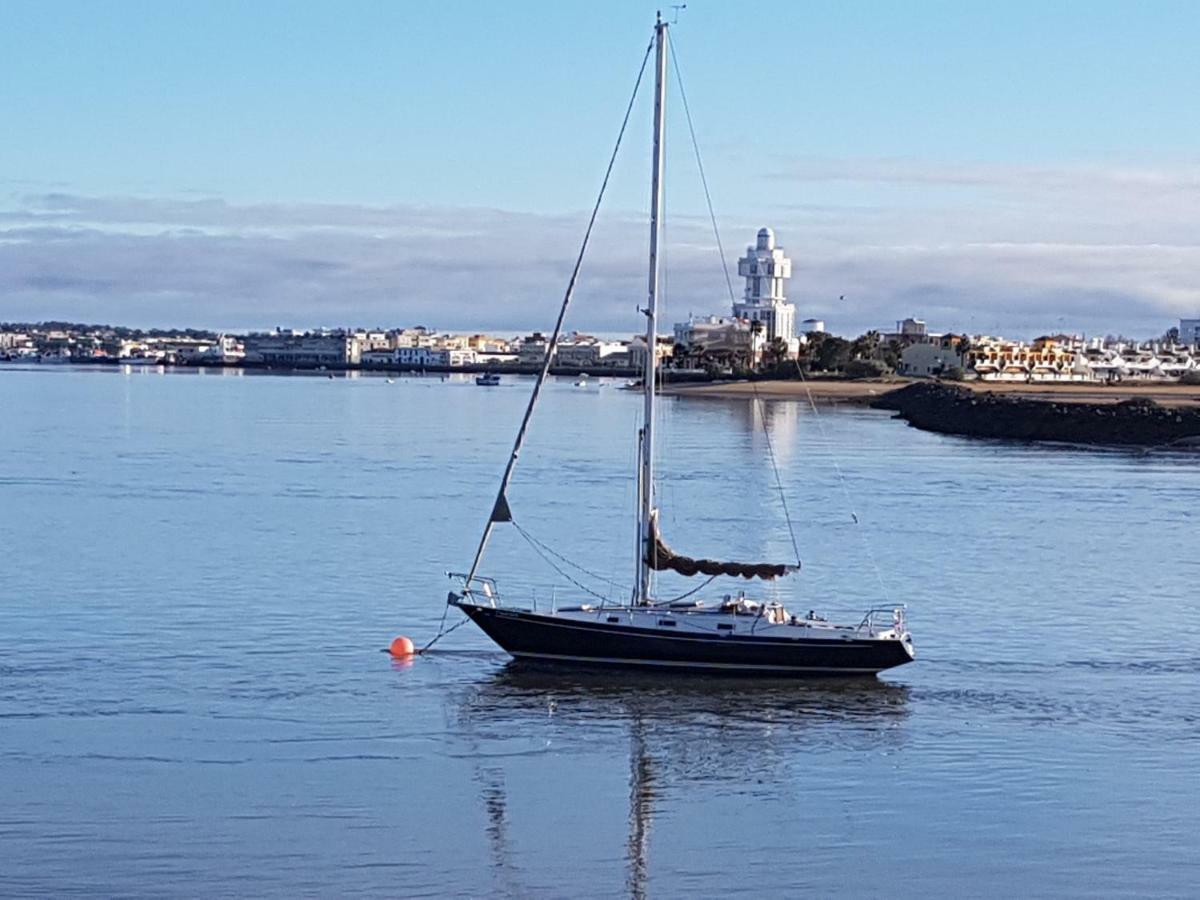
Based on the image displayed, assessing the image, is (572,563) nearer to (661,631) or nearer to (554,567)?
(554,567)

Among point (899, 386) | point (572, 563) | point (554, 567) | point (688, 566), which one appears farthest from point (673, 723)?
point (899, 386)

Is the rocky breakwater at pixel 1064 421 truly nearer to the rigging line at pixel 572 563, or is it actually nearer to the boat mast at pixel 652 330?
the rigging line at pixel 572 563

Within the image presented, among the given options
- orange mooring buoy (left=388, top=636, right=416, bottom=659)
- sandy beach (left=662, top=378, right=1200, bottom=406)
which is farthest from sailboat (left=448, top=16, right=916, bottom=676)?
sandy beach (left=662, top=378, right=1200, bottom=406)

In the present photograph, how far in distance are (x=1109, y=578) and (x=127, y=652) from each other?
69.9 ft

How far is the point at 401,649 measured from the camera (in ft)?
91.5

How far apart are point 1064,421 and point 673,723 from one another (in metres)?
80.3

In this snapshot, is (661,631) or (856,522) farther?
(856,522)

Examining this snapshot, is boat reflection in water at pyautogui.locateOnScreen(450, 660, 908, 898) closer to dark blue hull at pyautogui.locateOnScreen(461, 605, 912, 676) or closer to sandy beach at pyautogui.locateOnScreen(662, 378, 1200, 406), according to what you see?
dark blue hull at pyautogui.locateOnScreen(461, 605, 912, 676)

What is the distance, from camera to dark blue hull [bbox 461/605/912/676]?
2570 cm

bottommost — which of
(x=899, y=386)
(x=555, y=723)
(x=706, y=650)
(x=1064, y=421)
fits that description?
(x=555, y=723)

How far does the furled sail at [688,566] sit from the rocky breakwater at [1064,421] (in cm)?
6739

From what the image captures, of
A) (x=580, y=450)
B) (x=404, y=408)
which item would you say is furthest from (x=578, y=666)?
(x=404, y=408)

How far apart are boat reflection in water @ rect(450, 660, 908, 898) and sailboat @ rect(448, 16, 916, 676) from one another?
0.27 m

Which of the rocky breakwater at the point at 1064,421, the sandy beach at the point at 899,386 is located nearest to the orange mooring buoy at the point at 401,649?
the rocky breakwater at the point at 1064,421
